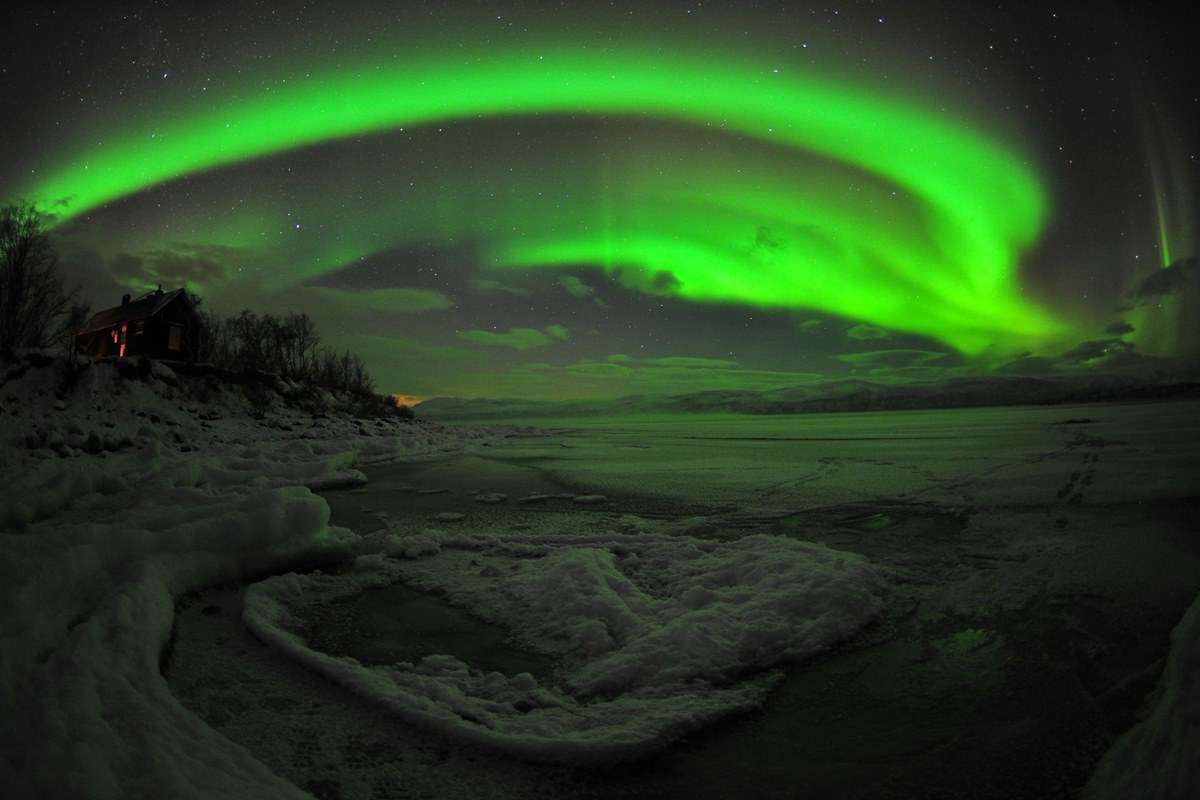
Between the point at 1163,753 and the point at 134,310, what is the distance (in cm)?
3902

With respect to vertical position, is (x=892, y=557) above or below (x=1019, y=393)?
below

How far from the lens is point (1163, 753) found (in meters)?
1.61

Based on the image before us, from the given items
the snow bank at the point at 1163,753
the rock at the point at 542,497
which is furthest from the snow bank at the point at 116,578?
the rock at the point at 542,497

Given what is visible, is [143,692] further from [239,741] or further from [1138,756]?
[1138,756]

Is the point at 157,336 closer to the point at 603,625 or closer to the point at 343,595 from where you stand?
the point at 343,595

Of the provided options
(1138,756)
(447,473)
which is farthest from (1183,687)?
(447,473)

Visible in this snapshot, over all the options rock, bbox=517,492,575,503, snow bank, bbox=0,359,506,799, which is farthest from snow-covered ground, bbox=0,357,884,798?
rock, bbox=517,492,575,503

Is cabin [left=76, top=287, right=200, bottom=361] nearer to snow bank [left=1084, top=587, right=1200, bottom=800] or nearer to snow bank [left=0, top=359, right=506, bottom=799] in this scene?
snow bank [left=0, top=359, right=506, bottom=799]

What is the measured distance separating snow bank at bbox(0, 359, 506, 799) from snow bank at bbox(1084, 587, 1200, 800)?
90.7 inches

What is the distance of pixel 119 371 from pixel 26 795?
562 inches

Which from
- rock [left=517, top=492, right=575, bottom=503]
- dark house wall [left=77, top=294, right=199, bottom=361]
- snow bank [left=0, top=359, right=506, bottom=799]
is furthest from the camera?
dark house wall [left=77, top=294, right=199, bottom=361]

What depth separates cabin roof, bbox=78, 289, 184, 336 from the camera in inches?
1132

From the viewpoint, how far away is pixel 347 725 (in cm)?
201

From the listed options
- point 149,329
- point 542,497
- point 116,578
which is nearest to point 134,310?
point 149,329
